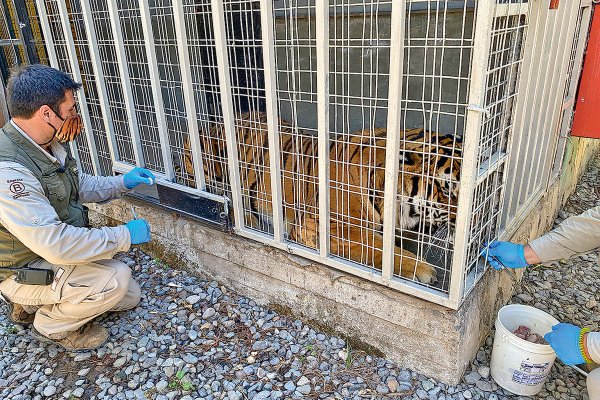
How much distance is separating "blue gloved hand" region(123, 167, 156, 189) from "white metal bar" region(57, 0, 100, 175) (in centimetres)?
81

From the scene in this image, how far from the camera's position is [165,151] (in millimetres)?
3150

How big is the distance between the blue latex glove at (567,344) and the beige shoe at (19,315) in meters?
Result: 3.10

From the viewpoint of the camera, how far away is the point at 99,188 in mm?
3068

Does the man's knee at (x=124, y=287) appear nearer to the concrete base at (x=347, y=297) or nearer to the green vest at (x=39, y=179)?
the green vest at (x=39, y=179)

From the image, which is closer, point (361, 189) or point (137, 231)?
point (361, 189)

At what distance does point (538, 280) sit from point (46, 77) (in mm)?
3599

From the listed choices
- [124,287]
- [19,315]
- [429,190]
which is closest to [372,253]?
[429,190]

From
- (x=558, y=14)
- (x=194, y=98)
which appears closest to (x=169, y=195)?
(x=194, y=98)

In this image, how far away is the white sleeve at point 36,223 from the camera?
2230 mm

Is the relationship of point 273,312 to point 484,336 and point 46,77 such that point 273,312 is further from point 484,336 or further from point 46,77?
point 46,77

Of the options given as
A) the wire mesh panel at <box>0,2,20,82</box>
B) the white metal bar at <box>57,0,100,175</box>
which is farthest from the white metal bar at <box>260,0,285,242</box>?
the wire mesh panel at <box>0,2,20,82</box>

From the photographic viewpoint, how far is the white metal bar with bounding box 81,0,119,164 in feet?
10.3

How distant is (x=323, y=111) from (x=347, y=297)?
1.12 m

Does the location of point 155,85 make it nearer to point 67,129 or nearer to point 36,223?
point 67,129
